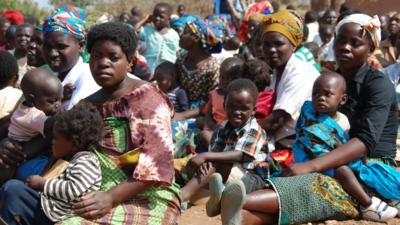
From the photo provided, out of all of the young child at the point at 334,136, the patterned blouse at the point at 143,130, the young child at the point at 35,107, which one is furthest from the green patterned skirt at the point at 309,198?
the young child at the point at 35,107

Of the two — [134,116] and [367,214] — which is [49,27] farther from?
[367,214]

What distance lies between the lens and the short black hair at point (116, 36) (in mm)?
3338

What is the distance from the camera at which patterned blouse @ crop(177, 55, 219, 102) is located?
688cm

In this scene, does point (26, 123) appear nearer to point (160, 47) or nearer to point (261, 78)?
point (261, 78)

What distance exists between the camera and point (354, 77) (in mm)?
4680

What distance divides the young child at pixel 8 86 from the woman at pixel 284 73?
6.35 feet

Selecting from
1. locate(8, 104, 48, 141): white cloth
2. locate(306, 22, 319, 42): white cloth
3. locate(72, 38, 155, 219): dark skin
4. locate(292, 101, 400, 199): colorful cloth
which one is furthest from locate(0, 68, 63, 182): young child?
locate(306, 22, 319, 42): white cloth

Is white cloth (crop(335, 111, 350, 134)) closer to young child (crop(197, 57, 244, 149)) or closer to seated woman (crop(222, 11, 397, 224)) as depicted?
seated woman (crop(222, 11, 397, 224))

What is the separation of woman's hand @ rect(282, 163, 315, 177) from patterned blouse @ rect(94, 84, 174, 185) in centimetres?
138

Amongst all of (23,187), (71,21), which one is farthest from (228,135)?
(23,187)

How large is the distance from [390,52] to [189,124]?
4.41m

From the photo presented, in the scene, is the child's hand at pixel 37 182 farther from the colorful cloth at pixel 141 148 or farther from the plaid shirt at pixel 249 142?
the plaid shirt at pixel 249 142

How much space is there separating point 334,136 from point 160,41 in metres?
6.09

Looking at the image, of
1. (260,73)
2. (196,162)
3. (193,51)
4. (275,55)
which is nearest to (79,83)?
(196,162)
